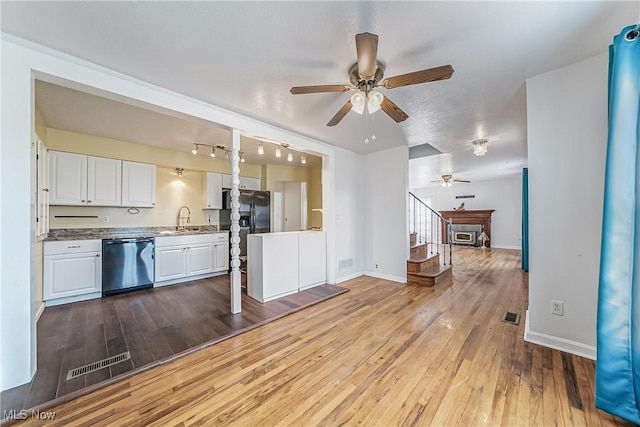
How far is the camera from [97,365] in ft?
6.51

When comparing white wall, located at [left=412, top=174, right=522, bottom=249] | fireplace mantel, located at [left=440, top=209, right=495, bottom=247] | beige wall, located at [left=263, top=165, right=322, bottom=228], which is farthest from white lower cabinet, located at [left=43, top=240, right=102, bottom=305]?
Result: white wall, located at [left=412, top=174, right=522, bottom=249]

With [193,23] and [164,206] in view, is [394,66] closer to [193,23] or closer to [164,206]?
[193,23]

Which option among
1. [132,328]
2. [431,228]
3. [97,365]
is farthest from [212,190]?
[431,228]

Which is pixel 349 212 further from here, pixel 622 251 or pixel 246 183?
pixel 622 251

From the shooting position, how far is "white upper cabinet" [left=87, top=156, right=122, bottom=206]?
389cm

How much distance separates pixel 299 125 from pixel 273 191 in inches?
113

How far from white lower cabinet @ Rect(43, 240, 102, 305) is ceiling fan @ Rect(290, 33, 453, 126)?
3.89 m

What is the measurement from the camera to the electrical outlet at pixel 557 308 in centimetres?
217

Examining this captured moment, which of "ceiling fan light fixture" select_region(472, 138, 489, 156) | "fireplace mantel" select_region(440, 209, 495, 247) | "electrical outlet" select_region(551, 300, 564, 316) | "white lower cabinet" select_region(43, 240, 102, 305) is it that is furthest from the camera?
"fireplace mantel" select_region(440, 209, 495, 247)

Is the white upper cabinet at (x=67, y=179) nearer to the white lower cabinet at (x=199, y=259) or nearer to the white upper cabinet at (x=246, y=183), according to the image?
the white lower cabinet at (x=199, y=259)

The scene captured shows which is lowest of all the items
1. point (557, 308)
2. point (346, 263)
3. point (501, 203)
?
point (346, 263)

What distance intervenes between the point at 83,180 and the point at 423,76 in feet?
16.6

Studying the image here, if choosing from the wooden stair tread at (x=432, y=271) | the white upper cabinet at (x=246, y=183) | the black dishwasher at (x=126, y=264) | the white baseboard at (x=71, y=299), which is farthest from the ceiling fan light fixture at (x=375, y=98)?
the white baseboard at (x=71, y=299)

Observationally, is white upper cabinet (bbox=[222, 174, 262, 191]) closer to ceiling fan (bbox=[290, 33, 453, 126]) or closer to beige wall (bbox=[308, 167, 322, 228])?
beige wall (bbox=[308, 167, 322, 228])
